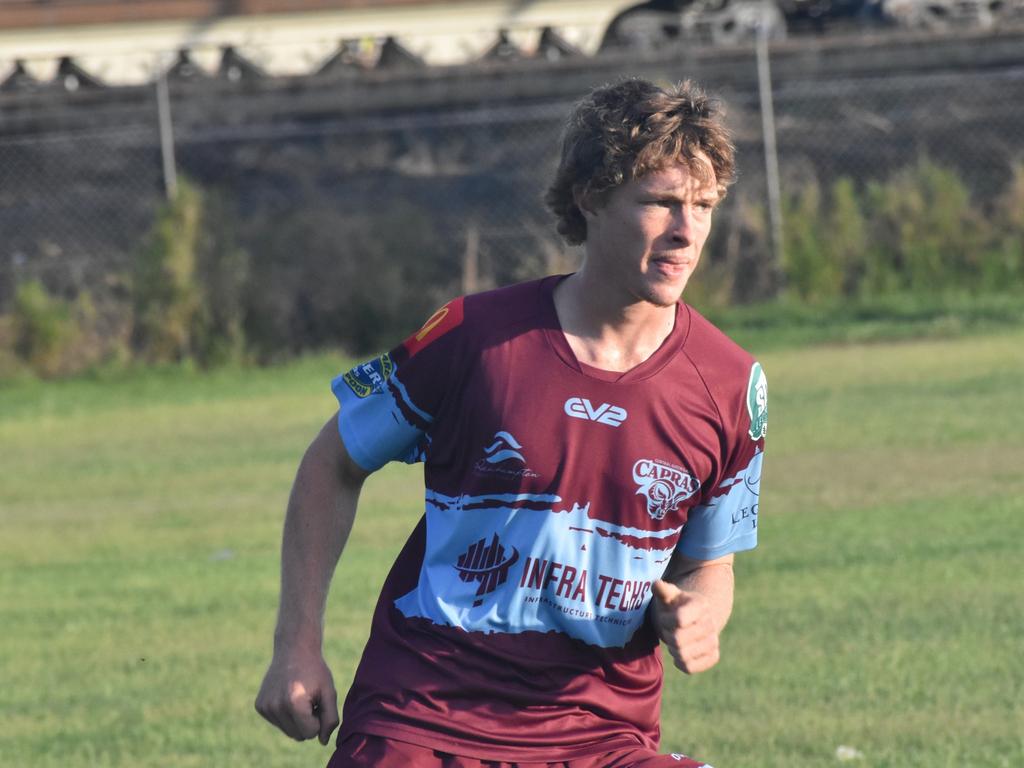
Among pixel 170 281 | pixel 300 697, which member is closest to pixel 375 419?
pixel 300 697

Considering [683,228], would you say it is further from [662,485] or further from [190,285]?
[190,285]

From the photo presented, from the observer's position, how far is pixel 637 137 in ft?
10.5

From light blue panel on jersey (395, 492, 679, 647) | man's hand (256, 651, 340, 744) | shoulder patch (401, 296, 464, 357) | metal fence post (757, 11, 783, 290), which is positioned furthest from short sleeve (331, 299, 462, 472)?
metal fence post (757, 11, 783, 290)

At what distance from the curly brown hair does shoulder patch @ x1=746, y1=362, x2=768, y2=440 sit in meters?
0.37

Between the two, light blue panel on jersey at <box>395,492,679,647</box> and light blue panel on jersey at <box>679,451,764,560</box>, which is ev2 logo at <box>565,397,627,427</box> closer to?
light blue panel on jersey at <box>395,492,679,647</box>

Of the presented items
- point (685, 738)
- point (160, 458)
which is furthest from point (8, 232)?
point (685, 738)

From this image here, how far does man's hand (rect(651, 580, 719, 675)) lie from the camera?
124 inches

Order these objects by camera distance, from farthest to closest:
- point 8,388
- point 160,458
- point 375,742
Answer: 1. point 8,388
2. point 160,458
3. point 375,742

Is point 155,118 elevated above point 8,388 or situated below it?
above

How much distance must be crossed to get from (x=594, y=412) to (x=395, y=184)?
1901 cm

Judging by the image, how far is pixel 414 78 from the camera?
23.0 m

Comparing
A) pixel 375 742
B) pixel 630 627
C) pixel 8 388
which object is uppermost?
pixel 630 627

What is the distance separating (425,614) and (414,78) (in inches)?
794

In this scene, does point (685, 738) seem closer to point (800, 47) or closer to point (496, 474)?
point (496, 474)
